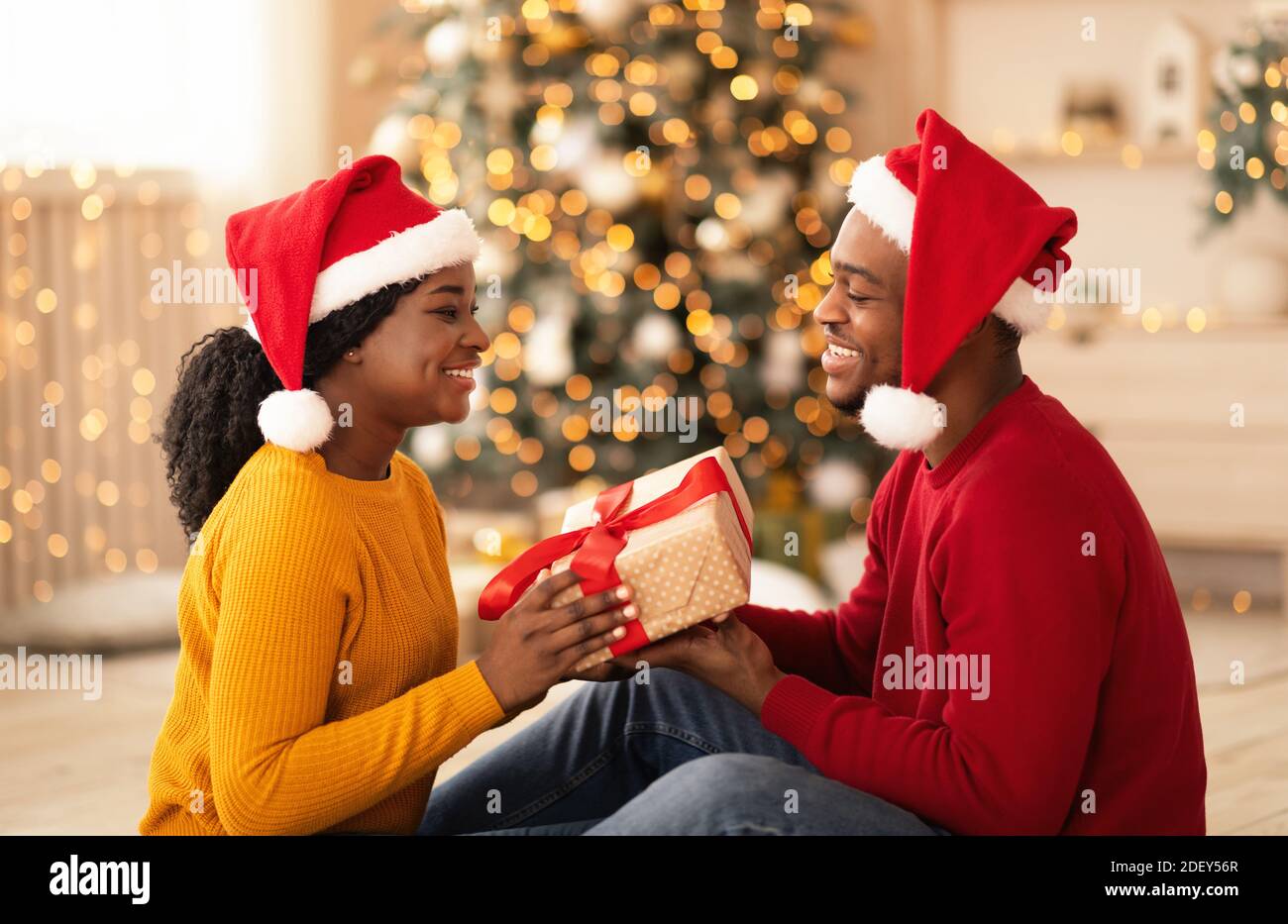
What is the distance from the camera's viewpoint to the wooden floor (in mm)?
2516

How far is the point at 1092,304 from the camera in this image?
445 cm

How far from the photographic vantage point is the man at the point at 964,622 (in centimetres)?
132

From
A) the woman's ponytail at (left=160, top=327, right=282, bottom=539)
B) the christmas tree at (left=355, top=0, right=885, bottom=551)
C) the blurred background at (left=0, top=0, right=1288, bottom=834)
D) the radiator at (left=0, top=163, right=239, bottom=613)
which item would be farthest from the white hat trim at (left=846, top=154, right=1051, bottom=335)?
the radiator at (left=0, top=163, right=239, bottom=613)

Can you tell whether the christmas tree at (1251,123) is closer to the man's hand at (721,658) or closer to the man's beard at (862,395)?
the man's beard at (862,395)

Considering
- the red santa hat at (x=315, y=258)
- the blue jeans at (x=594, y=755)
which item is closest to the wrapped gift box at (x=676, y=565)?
the blue jeans at (x=594, y=755)

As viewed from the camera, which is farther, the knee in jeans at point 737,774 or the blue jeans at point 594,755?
the blue jeans at point 594,755

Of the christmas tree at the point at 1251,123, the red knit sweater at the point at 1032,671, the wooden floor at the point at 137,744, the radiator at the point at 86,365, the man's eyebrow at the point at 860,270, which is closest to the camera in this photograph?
the red knit sweater at the point at 1032,671

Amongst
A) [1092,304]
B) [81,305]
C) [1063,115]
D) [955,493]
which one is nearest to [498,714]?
[955,493]

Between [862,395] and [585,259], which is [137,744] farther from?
[862,395]

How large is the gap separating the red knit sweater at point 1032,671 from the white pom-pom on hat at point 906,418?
0.15ft

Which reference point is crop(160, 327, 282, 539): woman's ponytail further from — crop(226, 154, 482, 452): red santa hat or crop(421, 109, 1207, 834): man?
crop(421, 109, 1207, 834): man

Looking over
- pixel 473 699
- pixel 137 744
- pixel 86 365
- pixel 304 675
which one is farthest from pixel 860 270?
pixel 86 365
